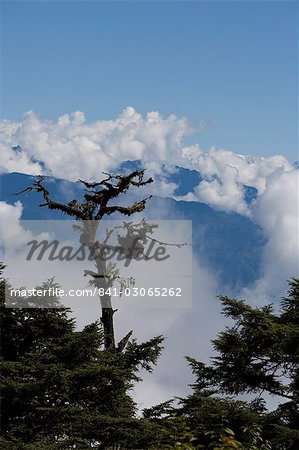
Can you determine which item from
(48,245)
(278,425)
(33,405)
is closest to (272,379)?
(278,425)

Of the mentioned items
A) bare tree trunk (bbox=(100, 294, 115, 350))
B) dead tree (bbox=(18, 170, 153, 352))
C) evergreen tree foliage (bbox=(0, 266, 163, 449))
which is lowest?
evergreen tree foliage (bbox=(0, 266, 163, 449))

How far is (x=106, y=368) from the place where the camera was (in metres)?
18.2

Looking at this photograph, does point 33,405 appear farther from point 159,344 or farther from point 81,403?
point 159,344

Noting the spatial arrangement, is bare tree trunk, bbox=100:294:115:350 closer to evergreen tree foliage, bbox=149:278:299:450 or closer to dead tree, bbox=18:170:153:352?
dead tree, bbox=18:170:153:352

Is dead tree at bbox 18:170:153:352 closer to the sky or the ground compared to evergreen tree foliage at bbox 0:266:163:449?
closer to the sky

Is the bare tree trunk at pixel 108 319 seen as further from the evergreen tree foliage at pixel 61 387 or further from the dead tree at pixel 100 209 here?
the evergreen tree foliage at pixel 61 387

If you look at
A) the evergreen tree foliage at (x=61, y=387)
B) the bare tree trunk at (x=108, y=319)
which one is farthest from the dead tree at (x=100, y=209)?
the evergreen tree foliage at (x=61, y=387)

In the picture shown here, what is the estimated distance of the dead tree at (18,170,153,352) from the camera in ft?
72.4

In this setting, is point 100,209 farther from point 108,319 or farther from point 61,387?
point 61,387

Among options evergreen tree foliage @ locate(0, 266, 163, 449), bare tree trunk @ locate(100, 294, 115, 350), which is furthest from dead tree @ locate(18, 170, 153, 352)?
evergreen tree foliage @ locate(0, 266, 163, 449)

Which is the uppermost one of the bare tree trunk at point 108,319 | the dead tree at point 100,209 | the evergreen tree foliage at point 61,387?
the dead tree at point 100,209

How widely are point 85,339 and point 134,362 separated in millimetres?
2498

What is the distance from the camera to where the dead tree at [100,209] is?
22062 mm

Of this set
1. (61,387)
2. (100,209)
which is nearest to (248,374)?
(61,387)
